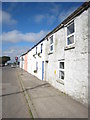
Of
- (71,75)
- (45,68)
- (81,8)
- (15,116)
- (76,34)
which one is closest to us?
(15,116)

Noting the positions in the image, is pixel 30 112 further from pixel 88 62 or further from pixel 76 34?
pixel 76 34

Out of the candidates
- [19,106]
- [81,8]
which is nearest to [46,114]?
[19,106]

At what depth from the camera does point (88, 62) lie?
574 cm

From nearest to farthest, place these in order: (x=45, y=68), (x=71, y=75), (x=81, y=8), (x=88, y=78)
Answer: (x=88, y=78) → (x=81, y=8) → (x=71, y=75) → (x=45, y=68)

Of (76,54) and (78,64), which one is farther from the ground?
(76,54)

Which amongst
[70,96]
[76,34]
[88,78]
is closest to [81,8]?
[76,34]

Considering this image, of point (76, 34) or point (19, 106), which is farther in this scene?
point (76, 34)

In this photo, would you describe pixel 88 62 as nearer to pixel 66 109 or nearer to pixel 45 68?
pixel 66 109

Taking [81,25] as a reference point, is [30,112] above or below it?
below

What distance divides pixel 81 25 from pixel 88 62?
196cm

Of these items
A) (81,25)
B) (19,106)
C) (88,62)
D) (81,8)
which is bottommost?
(19,106)

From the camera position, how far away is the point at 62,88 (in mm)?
8516

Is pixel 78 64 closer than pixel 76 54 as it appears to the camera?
Yes

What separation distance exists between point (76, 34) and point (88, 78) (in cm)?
249
